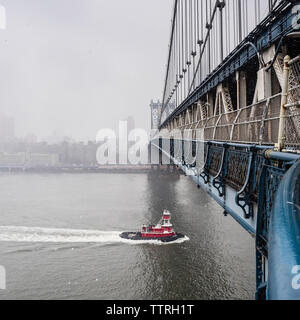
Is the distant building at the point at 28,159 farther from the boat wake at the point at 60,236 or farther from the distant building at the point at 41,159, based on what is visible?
the boat wake at the point at 60,236

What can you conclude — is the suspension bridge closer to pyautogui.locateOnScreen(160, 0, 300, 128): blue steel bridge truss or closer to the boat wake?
pyautogui.locateOnScreen(160, 0, 300, 128): blue steel bridge truss

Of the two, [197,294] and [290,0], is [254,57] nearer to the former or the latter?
[290,0]

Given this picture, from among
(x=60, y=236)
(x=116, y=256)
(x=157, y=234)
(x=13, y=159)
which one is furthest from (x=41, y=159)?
(x=116, y=256)

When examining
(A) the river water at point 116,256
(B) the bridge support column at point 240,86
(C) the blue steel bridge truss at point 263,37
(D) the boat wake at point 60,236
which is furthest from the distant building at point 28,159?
(B) the bridge support column at point 240,86

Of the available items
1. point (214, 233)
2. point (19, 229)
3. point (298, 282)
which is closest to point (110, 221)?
point (19, 229)

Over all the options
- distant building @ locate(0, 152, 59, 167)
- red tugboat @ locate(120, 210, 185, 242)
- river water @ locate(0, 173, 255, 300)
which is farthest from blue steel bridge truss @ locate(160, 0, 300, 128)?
distant building @ locate(0, 152, 59, 167)

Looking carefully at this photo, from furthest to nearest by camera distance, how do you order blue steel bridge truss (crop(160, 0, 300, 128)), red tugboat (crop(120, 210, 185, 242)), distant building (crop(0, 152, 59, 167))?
distant building (crop(0, 152, 59, 167)), red tugboat (crop(120, 210, 185, 242)), blue steel bridge truss (crop(160, 0, 300, 128))
